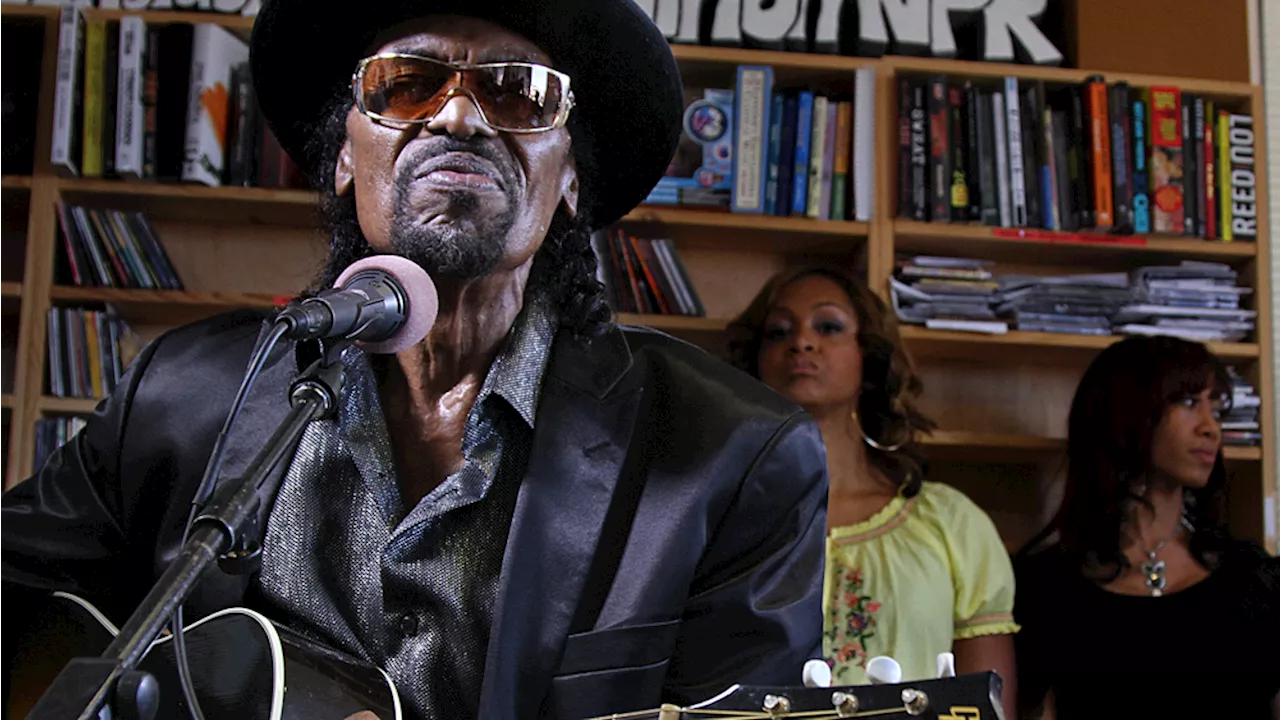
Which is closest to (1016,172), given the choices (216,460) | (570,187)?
(570,187)

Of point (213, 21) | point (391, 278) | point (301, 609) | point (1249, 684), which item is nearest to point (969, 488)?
point (1249, 684)

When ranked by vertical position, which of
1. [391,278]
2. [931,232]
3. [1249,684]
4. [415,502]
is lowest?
[1249,684]

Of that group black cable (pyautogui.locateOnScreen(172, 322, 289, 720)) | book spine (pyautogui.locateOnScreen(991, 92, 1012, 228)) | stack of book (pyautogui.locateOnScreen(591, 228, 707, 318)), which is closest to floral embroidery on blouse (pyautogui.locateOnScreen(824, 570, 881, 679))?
stack of book (pyautogui.locateOnScreen(591, 228, 707, 318))

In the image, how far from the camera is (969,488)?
11.6ft

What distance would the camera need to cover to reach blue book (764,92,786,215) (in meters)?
3.23

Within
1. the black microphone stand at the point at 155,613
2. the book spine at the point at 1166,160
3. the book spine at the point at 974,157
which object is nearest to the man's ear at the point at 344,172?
the black microphone stand at the point at 155,613

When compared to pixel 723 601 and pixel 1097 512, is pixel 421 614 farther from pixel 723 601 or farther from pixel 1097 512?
pixel 1097 512

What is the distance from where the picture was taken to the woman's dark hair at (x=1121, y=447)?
2.91m

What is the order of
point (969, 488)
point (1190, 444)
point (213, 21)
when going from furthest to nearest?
point (969, 488)
point (213, 21)
point (1190, 444)

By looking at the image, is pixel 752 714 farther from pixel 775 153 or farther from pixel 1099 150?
pixel 1099 150

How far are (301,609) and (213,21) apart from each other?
2.14 m

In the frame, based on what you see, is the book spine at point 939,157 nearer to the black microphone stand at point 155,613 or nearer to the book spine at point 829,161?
the book spine at point 829,161

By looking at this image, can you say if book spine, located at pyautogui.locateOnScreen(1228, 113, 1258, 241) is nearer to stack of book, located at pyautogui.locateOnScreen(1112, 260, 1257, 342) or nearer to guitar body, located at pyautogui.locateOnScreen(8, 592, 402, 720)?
stack of book, located at pyautogui.locateOnScreen(1112, 260, 1257, 342)

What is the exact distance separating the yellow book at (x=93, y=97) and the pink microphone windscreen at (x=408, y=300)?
2.17 metres
